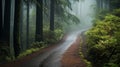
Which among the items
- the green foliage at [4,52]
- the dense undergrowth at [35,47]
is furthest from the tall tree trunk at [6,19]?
the dense undergrowth at [35,47]

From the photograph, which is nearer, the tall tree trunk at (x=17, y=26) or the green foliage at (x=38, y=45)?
the tall tree trunk at (x=17, y=26)

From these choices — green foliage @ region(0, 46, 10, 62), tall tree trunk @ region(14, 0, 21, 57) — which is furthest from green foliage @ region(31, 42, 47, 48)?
tall tree trunk @ region(14, 0, 21, 57)

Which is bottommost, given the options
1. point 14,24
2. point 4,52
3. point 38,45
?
point 4,52

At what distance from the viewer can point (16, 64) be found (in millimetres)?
16172

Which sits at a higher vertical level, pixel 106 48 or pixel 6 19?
pixel 6 19

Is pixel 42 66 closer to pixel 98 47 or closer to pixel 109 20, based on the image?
pixel 98 47

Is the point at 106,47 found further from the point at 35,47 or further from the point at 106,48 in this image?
the point at 35,47

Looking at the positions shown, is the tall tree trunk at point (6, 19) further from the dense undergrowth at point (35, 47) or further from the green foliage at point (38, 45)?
the green foliage at point (38, 45)

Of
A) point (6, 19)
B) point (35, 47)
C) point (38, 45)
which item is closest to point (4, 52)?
point (6, 19)

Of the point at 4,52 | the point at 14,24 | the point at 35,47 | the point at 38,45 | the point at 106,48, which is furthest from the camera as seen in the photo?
the point at 38,45

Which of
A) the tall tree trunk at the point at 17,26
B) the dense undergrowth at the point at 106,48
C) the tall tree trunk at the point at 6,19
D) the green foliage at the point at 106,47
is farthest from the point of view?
the tall tree trunk at the point at 6,19

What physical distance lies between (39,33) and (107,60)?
561 inches

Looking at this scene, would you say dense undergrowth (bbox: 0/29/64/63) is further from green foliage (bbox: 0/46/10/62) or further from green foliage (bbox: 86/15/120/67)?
green foliage (bbox: 86/15/120/67)

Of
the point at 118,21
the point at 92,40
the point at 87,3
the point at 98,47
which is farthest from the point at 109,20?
the point at 87,3
